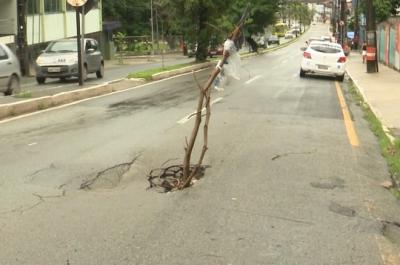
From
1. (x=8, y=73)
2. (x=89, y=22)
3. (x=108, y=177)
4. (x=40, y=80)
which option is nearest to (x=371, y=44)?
(x=40, y=80)

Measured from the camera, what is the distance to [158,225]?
5.60 meters

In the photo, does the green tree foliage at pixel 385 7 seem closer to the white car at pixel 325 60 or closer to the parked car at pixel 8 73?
the white car at pixel 325 60

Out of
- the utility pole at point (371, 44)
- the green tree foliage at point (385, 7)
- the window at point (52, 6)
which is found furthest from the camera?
the green tree foliage at point (385, 7)

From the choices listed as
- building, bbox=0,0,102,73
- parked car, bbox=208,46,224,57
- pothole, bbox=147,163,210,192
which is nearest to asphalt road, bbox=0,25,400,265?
pothole, bbox=147,163,210,192

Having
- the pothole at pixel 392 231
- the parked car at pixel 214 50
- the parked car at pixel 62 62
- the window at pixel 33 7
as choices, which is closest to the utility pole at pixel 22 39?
the parked car at pixel 62 62

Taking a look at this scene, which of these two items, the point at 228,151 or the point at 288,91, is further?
the point at 288,91

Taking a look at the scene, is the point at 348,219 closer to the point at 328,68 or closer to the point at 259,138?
the point at 259,138

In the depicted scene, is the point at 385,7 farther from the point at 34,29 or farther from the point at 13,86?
the point at 13,86

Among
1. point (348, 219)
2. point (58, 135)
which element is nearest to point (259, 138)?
point (58, 135)

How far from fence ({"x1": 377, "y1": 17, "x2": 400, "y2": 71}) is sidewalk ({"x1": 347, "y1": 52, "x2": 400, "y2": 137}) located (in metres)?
1.91

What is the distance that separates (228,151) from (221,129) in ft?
6.98

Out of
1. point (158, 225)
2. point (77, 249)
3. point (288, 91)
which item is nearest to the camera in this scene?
point (77, 249)

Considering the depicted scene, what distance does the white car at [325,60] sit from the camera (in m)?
25.0

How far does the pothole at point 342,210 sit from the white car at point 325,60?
19152mm
